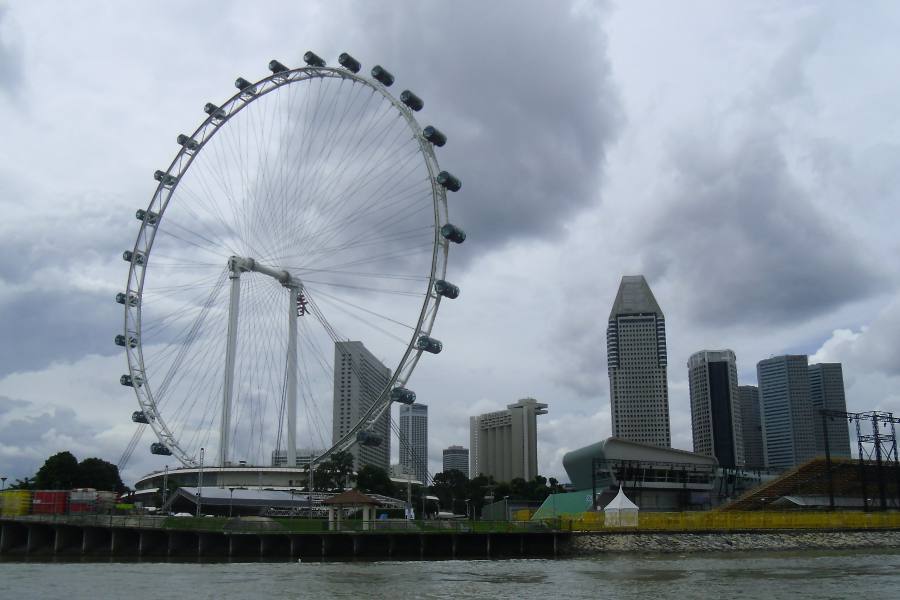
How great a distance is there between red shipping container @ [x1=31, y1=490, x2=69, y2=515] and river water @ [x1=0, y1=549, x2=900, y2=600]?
1568 cm

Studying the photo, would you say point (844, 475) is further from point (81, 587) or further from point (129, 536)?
point (81, 587)

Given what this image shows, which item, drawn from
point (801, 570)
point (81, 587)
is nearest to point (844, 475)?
point (801, 570)

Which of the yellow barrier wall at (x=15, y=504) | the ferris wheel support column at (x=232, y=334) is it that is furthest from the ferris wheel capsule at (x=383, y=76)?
the yellow barrier wall at (x=15, y=504)

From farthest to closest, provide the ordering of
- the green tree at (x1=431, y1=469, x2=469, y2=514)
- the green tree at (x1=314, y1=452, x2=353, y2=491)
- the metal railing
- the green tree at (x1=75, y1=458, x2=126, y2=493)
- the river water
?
the green tree at (x1=431, y1=469, x2=469, y2=514) < the green tree at (x1=75, y1=458, x2=126, y2=493) < the green tree at (x1=314, y1=452, x2=353, y2=491) < the metal railing < the river water

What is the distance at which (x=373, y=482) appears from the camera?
361 feet

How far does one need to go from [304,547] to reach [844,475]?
52.4 m

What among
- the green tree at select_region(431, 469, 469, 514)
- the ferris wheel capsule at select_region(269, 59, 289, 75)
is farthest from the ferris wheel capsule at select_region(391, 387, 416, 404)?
the green tree at select_region(431, 469, 469, 514)

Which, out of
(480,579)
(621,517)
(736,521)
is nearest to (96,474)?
(621,517)

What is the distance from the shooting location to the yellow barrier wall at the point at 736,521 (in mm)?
56062

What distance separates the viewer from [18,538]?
59.1 metres

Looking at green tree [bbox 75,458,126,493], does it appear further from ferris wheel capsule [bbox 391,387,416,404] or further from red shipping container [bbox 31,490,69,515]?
ferris wheel capsule [bbox 391,387,416,404]

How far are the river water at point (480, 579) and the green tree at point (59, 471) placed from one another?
69.2m

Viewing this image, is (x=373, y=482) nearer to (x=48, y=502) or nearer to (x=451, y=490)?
(x=451, y=490)

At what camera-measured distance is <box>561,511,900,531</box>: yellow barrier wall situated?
5606cm
